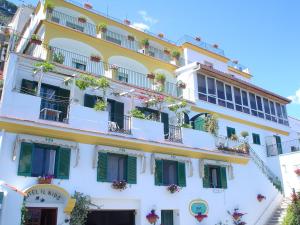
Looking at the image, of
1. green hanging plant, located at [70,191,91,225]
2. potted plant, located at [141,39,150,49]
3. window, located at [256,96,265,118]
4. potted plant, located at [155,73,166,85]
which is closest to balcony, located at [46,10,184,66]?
Answer: potted plant, located at [141,39,150,49]

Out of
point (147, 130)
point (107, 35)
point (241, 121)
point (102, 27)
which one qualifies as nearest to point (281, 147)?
point (241, 121)

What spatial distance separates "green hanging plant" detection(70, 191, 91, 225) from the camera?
15336 mm

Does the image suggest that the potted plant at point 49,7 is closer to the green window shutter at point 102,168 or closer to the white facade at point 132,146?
the white facade at point 132,146

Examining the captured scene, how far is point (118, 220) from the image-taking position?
18953mm

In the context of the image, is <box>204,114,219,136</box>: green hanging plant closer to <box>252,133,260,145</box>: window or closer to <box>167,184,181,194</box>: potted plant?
<box>167,184,181,194</box>: potted plant

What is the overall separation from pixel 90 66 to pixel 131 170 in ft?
26.4

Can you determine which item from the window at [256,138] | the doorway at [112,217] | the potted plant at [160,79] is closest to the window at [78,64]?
the potted plant at [160,79]

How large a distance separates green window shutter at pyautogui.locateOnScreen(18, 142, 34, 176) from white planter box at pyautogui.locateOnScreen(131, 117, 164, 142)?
568cm

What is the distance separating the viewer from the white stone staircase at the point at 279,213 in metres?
23.3

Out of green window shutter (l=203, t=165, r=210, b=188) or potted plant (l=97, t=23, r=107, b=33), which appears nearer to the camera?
green window shutter (l=203, t=165, r=210, b=188)

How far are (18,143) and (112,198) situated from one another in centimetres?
531

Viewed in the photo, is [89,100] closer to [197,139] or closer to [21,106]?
[21,106]

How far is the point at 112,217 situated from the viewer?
1892 cm

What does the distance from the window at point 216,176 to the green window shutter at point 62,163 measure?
9292 mm
